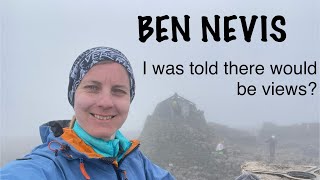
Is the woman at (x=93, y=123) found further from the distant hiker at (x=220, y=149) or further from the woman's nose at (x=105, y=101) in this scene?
the distant hiker at (x=220, y=149)

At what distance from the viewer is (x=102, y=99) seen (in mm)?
1153

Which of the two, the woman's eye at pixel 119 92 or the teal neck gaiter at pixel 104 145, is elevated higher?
the woman's eye at pixel 119 92

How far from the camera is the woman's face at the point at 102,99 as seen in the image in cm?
115

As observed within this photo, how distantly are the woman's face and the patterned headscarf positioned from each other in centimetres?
2

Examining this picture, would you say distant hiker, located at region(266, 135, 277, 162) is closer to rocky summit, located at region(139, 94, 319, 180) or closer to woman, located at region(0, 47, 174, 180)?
rocky summit, located at region(139, 94, 319, 180)

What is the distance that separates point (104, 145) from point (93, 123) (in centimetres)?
9

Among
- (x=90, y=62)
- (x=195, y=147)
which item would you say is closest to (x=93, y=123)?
(x=90, y=62)

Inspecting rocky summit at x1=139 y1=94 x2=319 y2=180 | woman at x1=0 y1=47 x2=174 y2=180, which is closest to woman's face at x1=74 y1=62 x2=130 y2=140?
woman at x1=0 y1=47 x2=174 y2=180

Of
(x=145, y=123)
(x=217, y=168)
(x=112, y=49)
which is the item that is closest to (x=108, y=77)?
(x=112, y=49)

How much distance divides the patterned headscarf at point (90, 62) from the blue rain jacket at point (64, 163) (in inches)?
6.4

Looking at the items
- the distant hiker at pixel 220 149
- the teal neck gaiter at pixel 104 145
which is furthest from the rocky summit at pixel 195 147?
the teal neck gaiter at pixel 104 145

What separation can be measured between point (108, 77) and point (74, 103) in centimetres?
17

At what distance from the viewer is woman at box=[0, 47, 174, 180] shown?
1083 mm

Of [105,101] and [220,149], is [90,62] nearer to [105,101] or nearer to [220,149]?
[105,101]
